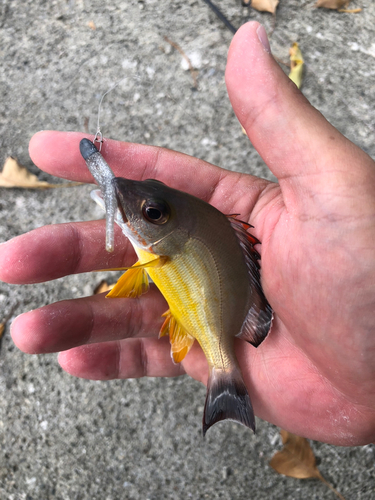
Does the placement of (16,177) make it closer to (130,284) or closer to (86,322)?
(86,322)

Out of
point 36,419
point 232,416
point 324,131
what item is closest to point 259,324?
point 232,416

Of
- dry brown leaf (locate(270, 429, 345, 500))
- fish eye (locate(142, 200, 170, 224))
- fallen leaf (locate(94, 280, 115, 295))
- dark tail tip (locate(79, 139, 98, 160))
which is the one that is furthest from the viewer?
fallen leaf (locate(94, 280, 115, 295))

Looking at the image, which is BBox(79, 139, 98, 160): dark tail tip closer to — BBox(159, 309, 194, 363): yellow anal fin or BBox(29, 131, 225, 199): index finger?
BBox(29, 131, 225, 199): index finger

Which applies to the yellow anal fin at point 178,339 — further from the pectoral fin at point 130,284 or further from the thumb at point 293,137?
the thumb at point 293,137

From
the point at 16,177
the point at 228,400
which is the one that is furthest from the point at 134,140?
the point at 228,400

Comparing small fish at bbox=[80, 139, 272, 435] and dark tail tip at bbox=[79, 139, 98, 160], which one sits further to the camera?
dark tail tip at bbox=[79, 139, 98, 160]

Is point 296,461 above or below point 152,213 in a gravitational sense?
below

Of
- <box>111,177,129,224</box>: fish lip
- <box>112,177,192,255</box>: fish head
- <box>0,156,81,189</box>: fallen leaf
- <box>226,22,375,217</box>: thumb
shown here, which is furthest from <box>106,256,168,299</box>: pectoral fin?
<box>0,156,81,189</box>: fallen leaf

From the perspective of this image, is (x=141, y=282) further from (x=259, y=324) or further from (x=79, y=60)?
(x=79, y=60)
